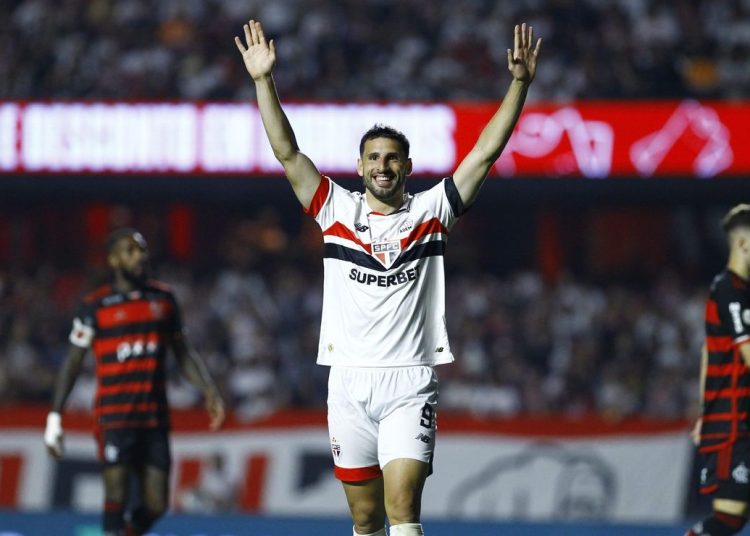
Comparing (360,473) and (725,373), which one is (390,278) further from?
(725,373)

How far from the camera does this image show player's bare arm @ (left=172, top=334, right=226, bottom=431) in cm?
776

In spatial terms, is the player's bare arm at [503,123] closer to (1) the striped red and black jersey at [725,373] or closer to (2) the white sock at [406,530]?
(2) the white sock at [406,530]

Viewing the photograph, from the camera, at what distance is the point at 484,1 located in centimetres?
1605

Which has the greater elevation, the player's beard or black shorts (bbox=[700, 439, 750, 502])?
the player's beard

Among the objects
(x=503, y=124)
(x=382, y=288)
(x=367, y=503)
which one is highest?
(x=503, y=124)

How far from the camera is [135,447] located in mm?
7598

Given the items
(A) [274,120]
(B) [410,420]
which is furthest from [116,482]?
(A) [274,120]

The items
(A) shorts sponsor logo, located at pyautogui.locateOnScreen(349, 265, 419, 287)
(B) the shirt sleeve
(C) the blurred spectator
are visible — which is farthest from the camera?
(C) the blurred spectator

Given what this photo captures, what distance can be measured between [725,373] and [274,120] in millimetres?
2695

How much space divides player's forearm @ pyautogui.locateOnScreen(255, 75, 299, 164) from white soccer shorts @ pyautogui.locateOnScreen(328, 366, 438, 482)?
3.10 ft

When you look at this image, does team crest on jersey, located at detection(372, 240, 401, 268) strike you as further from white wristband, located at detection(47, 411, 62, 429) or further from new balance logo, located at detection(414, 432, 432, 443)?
white wristband, located at detection(47, 411, 62, 429)

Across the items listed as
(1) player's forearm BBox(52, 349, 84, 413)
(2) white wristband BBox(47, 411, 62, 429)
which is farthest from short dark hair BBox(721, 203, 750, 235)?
(2) white wristband BBox(47, 411, 62, 429)

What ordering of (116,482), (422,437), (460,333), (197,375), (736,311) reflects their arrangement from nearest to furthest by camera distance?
1. (422,437)
2. (736,311)
3. (116,482)
4. (197,375)
5. (460,333)

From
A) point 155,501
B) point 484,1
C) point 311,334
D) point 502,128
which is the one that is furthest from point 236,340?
point 502,128
